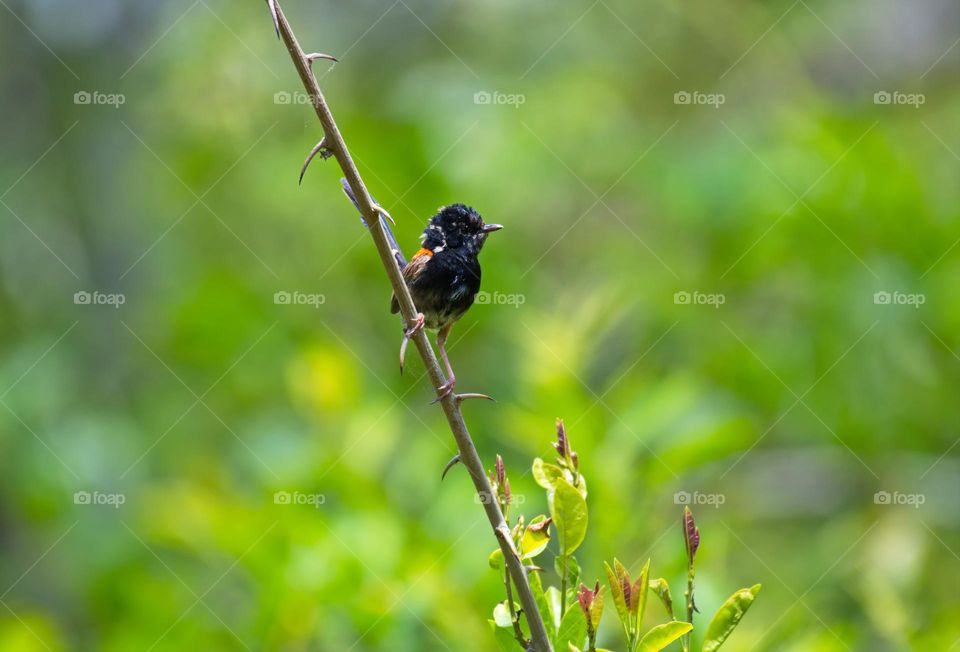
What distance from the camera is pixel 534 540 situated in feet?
6.98

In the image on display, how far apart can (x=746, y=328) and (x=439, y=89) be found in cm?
307

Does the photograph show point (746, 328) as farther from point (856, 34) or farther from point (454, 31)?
point (454, 31)

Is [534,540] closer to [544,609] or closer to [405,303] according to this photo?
[544,609]

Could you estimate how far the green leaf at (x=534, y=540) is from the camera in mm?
2107

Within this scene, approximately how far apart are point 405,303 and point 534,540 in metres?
0.60

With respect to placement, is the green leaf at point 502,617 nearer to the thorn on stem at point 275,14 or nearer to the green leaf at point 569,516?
the green leaf at point 569,516

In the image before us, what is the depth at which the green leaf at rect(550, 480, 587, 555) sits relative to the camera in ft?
6.77

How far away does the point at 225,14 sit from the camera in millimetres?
9898

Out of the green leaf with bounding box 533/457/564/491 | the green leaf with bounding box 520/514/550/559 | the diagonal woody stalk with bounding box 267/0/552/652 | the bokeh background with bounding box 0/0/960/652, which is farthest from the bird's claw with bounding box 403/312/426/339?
the bokeh background with bounding box 0/0/960/652

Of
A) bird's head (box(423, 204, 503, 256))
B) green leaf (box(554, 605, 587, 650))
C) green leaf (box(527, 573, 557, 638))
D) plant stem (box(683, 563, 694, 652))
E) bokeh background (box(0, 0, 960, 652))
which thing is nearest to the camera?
plant stem (box(683, 563, 694, 652))

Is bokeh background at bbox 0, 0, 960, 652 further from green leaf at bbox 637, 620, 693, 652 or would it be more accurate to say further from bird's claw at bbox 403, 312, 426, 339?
green leaf at bbox 637, 620, 693, 652

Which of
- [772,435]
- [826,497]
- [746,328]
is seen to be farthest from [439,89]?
[826,497]

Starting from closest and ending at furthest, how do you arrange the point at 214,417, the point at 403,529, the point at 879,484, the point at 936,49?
1. the point at 403,529
2. the point at 879,484
3. the point at 214,417
4. the point at 936,49

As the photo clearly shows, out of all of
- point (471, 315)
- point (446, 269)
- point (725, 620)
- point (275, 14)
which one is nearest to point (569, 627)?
point (725, 620)
